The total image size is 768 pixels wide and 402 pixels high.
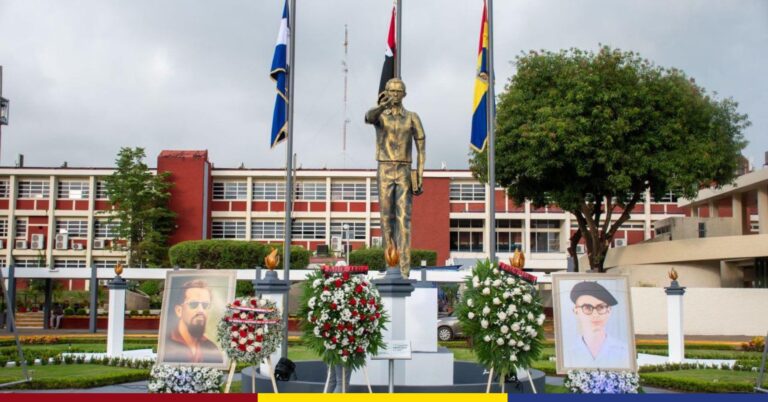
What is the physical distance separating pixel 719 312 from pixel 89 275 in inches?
1042

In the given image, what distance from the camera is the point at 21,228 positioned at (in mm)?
56094

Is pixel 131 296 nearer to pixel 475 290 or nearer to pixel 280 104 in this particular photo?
pixel 280 104

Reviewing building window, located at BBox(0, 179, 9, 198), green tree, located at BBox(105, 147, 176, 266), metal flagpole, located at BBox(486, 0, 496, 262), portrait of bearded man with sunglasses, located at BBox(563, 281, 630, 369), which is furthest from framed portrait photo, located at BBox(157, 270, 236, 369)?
building window, located at BBox(0, 179, 9, 198)

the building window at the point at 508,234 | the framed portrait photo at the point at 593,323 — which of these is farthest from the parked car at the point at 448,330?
the building window at the point at 508,234

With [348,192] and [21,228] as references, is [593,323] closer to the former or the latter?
[348,192]

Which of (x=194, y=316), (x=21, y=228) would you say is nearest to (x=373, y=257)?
(x=21, y=228)

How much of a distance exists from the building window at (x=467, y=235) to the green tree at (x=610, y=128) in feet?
79.7

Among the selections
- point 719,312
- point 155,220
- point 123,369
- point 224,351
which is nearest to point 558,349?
point 224,351

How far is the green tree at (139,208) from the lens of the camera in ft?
168

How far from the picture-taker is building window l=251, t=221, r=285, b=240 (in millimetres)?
57188

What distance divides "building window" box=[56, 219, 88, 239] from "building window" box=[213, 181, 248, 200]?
30.7ft

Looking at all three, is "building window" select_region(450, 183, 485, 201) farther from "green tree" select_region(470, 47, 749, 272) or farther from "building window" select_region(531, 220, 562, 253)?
"green tree" select_region(470, 47, 749, 272)

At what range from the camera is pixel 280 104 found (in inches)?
627

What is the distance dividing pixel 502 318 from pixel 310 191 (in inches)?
1894
